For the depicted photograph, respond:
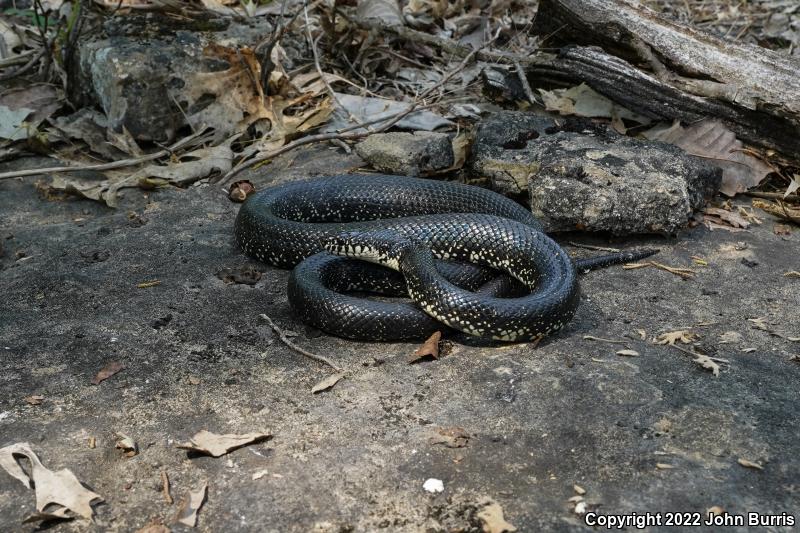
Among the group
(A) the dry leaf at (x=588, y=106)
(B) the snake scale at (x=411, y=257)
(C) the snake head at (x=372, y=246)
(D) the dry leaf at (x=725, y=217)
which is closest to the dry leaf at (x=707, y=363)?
(B) the snake scale at (x=411, y=257)

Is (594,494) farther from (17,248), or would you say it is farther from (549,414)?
(17,248)

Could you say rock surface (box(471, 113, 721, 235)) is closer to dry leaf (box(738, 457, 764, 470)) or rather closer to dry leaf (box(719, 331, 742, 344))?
dry leaf (box(719, 331, 742, 344))

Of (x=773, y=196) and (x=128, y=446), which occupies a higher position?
(x=773, y=196)

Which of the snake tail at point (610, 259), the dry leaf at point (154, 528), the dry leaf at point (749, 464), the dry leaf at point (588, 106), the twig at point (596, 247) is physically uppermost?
the dry leaf at point (588, 106)

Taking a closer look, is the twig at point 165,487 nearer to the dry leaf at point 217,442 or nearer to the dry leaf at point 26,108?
the dry leaf at point 217,442

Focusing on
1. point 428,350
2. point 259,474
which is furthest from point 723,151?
point 259,474

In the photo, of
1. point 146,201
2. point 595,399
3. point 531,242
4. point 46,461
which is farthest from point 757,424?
point 146,201

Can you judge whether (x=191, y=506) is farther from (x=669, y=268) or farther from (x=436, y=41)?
(x=436, y=41)
